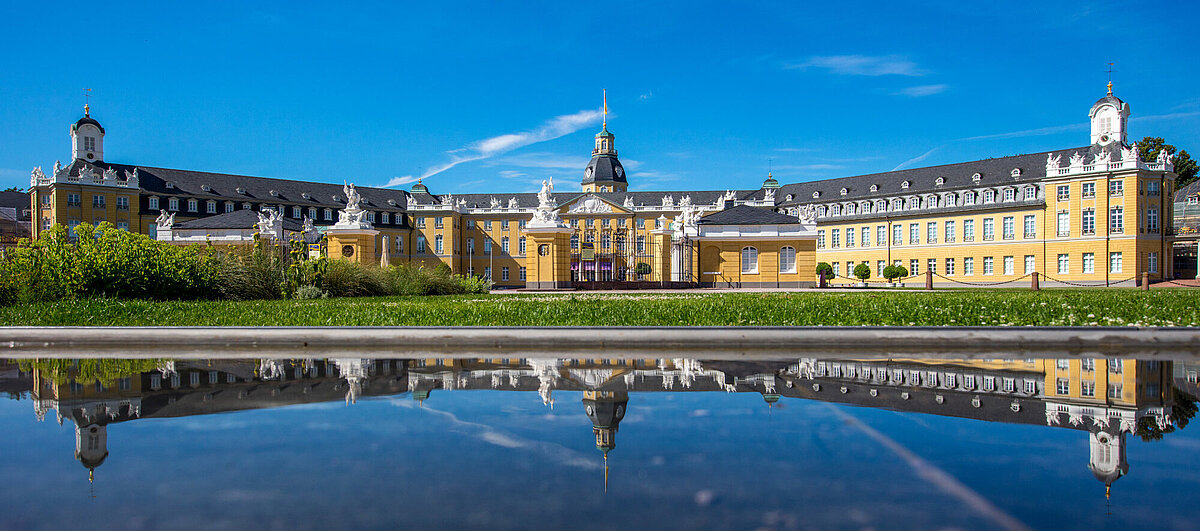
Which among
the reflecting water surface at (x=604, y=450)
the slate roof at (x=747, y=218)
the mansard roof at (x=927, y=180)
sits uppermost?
the mansard roof at (x=927, y=180)

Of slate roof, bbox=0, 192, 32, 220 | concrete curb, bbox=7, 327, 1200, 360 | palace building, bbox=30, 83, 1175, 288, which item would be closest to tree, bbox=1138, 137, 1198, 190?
palace building, bbox=30, 83, 1175, 288

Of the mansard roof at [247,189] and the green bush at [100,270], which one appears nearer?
the green bush at [100,270]

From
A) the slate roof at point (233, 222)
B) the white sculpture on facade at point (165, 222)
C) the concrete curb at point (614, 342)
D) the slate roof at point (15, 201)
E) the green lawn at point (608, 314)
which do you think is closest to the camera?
the concrete curb at point (614, 342)

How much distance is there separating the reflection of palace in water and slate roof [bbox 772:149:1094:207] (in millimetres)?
54656

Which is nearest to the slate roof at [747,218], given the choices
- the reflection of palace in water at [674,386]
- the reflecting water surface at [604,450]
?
the reflection of palace in water at [674,386]

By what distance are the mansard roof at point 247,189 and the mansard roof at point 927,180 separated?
4296 cm

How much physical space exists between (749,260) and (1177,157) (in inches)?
2280

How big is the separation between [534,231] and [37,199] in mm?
59101

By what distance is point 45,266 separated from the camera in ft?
65.2

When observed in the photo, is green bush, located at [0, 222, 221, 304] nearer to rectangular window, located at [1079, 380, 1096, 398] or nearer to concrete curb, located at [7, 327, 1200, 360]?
concrete curb, located at [7, 327, 1200, 360]

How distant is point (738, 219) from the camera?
121 ft

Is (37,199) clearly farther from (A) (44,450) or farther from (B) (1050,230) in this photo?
(B) (1050,230)

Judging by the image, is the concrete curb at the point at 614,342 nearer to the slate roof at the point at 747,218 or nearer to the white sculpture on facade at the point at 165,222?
the slate roof at the point at 747,218

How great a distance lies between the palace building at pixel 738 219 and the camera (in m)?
36.5
